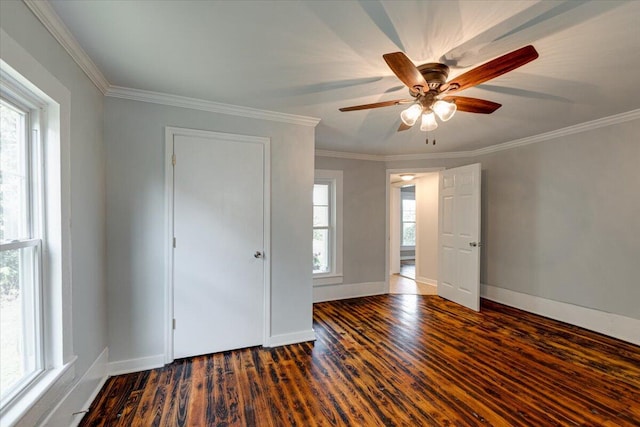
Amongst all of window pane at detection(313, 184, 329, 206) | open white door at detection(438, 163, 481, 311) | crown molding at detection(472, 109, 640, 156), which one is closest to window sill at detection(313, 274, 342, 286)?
window pane at detection(313, 184, 329, 206)

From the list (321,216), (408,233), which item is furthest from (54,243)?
(408,233)

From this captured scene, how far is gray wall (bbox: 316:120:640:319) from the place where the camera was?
3.03 metres

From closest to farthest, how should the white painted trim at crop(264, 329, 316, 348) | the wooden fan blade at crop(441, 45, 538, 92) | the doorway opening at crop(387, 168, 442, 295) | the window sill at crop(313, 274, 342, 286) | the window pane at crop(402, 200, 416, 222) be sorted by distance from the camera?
the wooden fan blade at crop(441, 45, 538, 92) → the white painted trim at crop(264, 329, 316, 348) → the window sill at crop(313, 274, 342, 286) → the doorway opening at crop(387, 168, 442, 295) → the window pane at crop(402, 200, 416, 222)

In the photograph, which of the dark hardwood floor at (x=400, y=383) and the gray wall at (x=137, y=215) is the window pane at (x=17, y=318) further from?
the gray wall at (x=137, y=215)

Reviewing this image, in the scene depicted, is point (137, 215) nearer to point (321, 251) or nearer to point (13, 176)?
point (13, 176)

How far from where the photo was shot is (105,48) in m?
1.80

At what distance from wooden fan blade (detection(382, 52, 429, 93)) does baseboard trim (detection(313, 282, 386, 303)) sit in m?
3.33

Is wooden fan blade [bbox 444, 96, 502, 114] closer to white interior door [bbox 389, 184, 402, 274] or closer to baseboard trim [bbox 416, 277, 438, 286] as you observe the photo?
baseboard trim [bbox 416, 277, 438, 286]

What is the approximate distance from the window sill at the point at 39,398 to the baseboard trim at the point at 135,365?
0.71 m

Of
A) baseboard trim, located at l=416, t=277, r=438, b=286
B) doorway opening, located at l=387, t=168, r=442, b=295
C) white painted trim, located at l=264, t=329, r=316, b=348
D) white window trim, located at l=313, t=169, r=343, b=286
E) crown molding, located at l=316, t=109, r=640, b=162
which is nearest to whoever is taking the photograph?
white painted trim, located at l=264, t=329, r=316, b=348

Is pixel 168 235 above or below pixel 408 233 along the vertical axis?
above

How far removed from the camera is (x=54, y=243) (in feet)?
5.31

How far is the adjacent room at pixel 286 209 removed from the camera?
4.91 ft

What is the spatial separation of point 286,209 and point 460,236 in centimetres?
268
